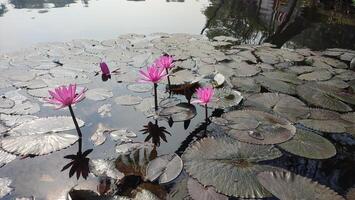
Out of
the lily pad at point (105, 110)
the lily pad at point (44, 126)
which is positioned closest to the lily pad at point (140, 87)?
the lily pad at point (105, 110)

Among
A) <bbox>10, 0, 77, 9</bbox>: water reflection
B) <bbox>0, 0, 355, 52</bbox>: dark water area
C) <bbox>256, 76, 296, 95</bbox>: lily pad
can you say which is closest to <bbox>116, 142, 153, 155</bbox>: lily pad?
<bbox>256, 76, 296, 95</bbox>: lily pad

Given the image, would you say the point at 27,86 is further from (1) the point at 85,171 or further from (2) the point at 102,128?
(1) the point at 85,171

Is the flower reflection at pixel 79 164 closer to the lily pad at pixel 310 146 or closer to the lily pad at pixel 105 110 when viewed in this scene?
the lily pad at pixel 105 110

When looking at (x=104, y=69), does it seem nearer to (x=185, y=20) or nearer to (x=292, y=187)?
(x=292, y=187)

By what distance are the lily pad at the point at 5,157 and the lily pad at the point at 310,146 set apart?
1804 mm

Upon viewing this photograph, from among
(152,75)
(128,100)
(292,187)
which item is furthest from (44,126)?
(292,187)

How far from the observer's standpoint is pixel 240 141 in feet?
7.04

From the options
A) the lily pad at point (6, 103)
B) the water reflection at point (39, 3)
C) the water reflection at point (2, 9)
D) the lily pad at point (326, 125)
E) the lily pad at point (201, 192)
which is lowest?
the lily pad at point (201, 192)

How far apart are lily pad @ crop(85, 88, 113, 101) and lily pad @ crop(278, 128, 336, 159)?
1.65m

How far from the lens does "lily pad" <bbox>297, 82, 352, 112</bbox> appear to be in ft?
8.84

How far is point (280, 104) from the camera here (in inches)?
106

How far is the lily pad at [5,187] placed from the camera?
1.72 m

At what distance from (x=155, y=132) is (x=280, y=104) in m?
1.14

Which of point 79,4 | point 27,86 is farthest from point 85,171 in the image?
point 79,4
